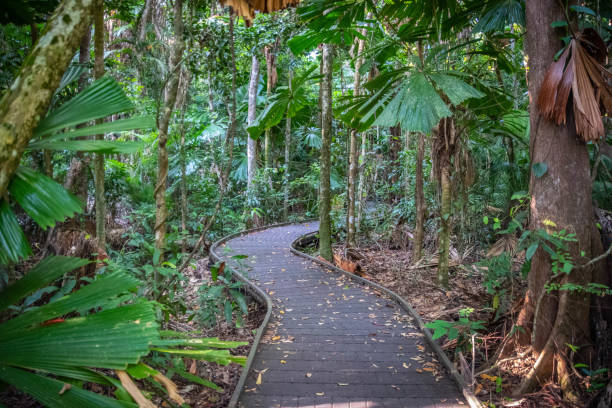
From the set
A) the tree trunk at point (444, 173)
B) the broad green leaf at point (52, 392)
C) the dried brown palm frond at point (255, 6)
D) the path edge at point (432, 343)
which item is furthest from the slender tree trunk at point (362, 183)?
the broad green leaf at point (52, 392)

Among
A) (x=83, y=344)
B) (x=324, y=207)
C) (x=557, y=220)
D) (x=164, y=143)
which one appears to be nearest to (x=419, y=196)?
(x=324, y=207)

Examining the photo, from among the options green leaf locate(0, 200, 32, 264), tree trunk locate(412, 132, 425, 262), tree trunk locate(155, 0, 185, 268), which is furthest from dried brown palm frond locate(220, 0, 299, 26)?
tree trunk locate(412, 132, 425, 262)

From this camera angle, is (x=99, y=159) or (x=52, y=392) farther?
(x=99, y=159)

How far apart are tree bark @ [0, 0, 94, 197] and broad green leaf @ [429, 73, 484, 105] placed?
3715 mm

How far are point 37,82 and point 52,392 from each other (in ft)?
3.10

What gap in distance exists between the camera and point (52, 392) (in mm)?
1211

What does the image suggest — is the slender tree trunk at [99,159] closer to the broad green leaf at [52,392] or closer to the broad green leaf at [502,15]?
the broad green leaf at [52,392]

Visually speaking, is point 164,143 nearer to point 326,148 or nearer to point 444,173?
point 444,173

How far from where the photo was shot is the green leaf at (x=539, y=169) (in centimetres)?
362

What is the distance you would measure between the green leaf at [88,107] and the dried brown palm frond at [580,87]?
11.2ft

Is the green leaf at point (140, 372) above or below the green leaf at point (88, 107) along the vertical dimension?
below

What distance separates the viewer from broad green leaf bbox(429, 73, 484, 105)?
14.0 feet

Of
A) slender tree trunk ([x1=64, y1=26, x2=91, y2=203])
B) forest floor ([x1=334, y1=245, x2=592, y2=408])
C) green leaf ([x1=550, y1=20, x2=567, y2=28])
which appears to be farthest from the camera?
slender tree trunk ([x1=64, y1=26, x2=91, y2=203])

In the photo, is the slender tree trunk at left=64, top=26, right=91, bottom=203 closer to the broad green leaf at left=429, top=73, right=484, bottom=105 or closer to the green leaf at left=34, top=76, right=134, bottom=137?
the green leaf at left=34, top=76, right=134, bottom=137
